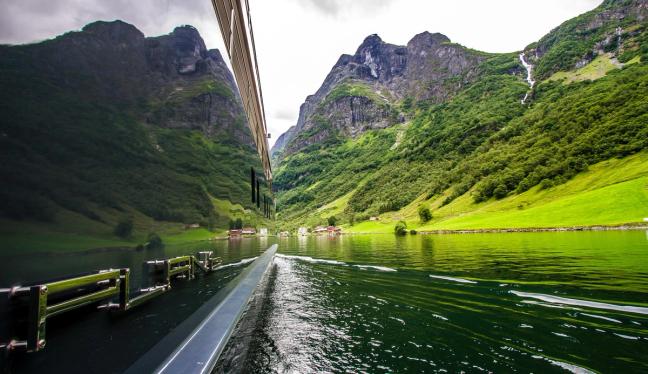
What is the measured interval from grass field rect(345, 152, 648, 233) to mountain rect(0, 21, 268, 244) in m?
70.2

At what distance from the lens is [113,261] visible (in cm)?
474

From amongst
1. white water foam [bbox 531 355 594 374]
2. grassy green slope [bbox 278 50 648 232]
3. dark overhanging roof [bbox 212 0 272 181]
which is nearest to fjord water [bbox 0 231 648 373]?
white water foam [bbox 531 355 594 374]

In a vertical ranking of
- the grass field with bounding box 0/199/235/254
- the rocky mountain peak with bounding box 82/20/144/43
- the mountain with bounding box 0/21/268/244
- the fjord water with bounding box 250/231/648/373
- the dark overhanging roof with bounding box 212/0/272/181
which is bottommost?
the fjord water with bounding box 250/231/648/373

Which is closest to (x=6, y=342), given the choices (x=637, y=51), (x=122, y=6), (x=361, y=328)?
(x=122, y=6)

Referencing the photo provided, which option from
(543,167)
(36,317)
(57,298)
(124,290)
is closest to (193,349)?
(36,317)

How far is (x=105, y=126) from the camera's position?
12.1ft

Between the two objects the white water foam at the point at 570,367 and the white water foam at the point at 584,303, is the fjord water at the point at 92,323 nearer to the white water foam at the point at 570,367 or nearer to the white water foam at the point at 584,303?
the white water foam at the point at 570,367

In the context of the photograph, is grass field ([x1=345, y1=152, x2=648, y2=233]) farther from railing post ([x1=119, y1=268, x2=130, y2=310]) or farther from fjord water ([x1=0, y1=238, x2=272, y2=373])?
railing post ([x1=119, y1=268, x2=130, y2=310])

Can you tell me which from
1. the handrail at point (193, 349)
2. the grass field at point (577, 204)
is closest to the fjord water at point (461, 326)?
the handrail at point (193, 349)

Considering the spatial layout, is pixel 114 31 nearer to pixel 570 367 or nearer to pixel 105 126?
pixel 105 126

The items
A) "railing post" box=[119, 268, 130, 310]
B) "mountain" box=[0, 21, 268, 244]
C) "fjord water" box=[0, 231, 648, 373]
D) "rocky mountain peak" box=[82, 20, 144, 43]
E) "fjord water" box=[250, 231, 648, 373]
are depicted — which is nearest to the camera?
"mountain" box=[0, 21, 268, 244]

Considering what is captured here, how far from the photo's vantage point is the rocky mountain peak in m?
3.20

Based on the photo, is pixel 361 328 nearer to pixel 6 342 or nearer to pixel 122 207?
pixel 122 207

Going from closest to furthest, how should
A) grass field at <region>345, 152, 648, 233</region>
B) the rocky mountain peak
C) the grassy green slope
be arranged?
1. the rocky mountain peak
2. grass field at <region>345, 152, 648, 233</region>
3. the grassy green slope
